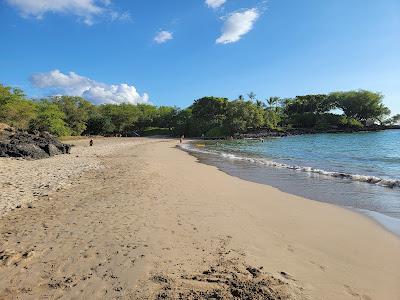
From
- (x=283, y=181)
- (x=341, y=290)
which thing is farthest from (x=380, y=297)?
(x=283, y=181)

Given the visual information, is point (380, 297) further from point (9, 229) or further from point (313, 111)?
point (313, 111)

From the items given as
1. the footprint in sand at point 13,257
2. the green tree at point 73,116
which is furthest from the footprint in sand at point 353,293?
the green tree at point 73,116

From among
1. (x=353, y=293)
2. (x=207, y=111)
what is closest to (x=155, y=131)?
(x=207, y=111)

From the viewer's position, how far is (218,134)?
8300 cm

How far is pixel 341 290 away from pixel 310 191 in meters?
9.26

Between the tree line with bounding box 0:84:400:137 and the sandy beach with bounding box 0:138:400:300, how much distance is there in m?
48.1

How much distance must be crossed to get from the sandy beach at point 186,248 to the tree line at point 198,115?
4807 cm

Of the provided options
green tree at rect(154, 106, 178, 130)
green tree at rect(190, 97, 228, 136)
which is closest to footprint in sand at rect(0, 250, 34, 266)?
green tree at rect(190, 97, 228, 136)

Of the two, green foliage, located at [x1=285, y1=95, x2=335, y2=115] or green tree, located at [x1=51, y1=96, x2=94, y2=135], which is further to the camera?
green foliage, located at [x1=285, y1=95, x2=335, y2=115]

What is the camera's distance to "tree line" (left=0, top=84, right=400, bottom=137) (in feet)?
194

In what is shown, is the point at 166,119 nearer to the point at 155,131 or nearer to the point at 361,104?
the point at 155,131

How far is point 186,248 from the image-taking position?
21.9ft

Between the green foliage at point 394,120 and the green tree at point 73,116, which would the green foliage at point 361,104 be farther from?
the green tree at point 73,116

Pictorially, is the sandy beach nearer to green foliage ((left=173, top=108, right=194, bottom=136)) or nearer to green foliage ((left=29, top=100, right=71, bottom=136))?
green foliage ((left=29, top=100, right=71, bottom=136))
